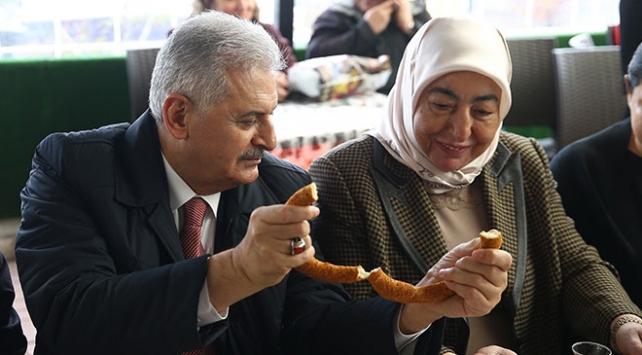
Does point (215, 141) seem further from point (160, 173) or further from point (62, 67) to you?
point (62, 67)

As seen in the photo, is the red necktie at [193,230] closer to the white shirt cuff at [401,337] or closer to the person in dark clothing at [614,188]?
the white shirt cuff at [401,337]

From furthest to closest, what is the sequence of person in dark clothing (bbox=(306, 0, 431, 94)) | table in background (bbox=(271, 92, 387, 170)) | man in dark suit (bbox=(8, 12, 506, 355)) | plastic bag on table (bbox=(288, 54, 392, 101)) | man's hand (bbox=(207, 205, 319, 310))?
person in dark clothing (bbox=(306, 0, 431, 94)), plastic bag on table (bbox=(288, 54, 392, 101)), table in background (bbox=(271, 92, 387, 170)), man in dark suit (bbox=(8, 12, 506, 355)), man's hand (bbox=(207, 205, 319, 310))

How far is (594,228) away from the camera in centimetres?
235

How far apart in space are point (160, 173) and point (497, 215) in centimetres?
85

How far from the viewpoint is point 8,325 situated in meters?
1.75

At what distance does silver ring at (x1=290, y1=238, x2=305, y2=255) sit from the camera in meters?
1.36

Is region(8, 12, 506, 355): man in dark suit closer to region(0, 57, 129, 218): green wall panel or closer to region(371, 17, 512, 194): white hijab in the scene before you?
region(371, 17, 512, 194): white hijab

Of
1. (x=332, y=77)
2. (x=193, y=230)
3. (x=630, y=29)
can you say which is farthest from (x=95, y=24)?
(x=193, y=230)

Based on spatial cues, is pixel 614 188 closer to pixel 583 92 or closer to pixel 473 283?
pixel 473 283

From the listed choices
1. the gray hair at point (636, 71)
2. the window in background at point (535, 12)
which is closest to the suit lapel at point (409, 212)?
the gray hair at point (636, 71)

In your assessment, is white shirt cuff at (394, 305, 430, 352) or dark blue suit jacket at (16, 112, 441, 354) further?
white shirt cuff at (394, 305, 430, 352)

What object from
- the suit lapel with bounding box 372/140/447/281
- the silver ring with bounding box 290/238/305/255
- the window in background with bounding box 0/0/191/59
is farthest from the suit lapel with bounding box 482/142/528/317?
the window in background with bounding box 0/0/191/59

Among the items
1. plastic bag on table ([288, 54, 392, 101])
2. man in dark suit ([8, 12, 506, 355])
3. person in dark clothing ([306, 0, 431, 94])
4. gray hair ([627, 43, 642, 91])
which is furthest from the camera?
person in dark clothing ([306, 0, 431, 94])

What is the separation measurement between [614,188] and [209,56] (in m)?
1.35
